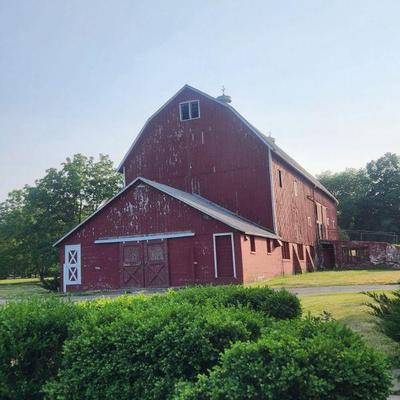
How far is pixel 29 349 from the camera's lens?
17.7 ft

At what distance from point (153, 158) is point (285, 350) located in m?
27.8

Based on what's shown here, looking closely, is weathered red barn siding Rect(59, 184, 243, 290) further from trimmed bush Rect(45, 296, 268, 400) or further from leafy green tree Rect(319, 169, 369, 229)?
leafy green tree Rect(319, 169, 369, 229)

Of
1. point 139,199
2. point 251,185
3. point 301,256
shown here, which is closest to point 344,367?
point 139,199

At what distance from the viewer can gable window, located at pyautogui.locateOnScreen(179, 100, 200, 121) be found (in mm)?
29609

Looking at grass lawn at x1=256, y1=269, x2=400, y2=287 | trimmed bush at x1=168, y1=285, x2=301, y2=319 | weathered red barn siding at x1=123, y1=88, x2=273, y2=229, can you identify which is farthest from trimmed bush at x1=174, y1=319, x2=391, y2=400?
weathered red barn siding at x1=123, y1=88, x2=273, y2=229

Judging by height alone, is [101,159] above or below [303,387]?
above

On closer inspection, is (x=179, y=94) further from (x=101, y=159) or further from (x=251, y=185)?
(x=101, y=159)

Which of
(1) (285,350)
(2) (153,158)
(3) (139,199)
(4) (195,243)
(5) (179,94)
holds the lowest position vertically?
(1) (285,350)

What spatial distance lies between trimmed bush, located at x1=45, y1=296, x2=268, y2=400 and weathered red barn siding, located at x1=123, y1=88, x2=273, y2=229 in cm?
2330

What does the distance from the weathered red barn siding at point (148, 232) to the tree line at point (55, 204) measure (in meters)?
17.1

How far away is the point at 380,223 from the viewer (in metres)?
62.0

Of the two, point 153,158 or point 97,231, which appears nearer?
point 97,231

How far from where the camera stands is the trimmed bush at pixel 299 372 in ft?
11.0

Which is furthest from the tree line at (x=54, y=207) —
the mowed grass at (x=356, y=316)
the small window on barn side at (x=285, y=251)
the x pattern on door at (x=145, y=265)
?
the mowed grass at (x=356, y=316)
